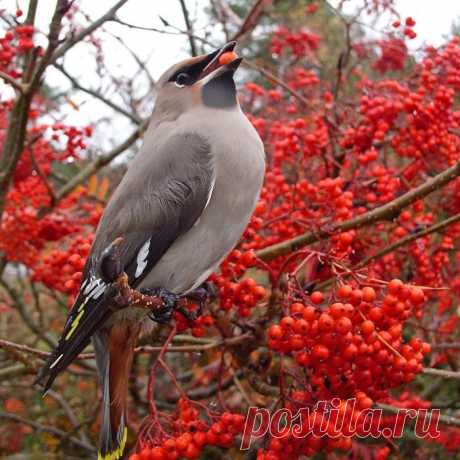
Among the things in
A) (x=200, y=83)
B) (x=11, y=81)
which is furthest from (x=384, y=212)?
(x=11, y=81)

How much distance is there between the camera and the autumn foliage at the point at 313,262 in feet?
6.16

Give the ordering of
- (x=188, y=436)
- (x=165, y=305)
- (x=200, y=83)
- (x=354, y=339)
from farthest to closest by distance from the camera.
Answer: (x=200, y=83)
(x=165, y=305)
(x=188, y=436)
(x=354, y=339)

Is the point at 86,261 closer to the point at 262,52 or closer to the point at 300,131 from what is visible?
the point at 300,131

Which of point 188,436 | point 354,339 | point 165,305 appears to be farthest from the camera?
point 165,305

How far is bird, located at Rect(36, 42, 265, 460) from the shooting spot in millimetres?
2283

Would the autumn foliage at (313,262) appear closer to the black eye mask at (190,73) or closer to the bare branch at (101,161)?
the bare branch at (101,161)

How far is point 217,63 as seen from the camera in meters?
2.51

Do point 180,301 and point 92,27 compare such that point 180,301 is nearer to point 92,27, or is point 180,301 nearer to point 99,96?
point 92,27

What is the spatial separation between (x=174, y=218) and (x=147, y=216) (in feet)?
0.37

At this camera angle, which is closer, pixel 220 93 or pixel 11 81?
pixel 11 81

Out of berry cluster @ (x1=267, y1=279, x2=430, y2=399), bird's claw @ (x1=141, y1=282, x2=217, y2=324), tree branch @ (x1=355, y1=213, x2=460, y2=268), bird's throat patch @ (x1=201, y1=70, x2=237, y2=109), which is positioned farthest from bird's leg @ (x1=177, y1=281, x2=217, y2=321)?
bird's throat patch @ (x1=201, y1=70, x2=237, y2=109)

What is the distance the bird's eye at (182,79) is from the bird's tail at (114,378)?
1.04 metres

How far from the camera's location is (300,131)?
303 centimetres

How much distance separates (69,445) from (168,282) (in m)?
2.55
